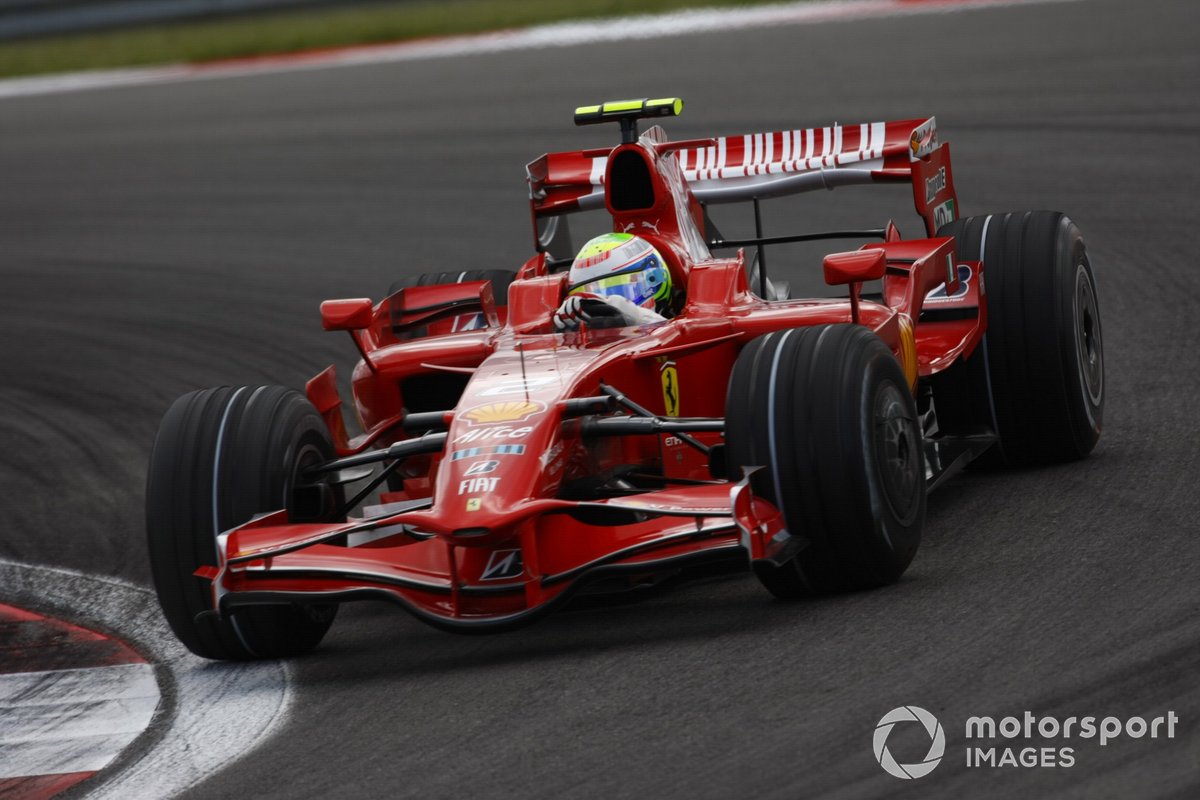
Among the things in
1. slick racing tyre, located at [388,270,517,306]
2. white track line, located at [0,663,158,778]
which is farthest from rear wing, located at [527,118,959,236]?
white track line, located at [0,663,158,778]

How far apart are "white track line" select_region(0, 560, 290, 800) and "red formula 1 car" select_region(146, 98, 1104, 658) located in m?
0.20

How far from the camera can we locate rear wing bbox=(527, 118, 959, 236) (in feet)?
29.7

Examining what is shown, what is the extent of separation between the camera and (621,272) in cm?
773

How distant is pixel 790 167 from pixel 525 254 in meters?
5.61

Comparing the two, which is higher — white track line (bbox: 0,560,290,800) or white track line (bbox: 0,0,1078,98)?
white track line (bbox: 0,0,1078,98)

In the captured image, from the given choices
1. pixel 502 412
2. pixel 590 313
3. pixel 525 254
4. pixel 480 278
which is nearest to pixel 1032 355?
pixel 590 313

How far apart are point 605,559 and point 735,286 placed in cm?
193

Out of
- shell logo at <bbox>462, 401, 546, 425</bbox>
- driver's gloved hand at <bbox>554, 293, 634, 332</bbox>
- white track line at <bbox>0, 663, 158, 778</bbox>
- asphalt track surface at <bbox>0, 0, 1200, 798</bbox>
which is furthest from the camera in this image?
driver's gloved hand at <bbox>554, 293, 634, 332</bbox>

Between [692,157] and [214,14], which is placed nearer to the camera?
[692,157]

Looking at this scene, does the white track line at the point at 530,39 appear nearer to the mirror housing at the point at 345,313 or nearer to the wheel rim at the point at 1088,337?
the wheel rim at the point at 1088,337

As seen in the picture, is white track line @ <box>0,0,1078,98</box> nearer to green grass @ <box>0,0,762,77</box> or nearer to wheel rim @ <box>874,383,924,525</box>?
green grass @ <box>0,0,762,77</box>

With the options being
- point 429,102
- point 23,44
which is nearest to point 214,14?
point 23,44

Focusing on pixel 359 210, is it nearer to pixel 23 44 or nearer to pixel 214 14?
pixel 214 14

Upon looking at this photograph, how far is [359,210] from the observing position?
55.9 feet
